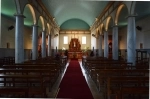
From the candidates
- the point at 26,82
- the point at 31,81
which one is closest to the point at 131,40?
the point at 31,81

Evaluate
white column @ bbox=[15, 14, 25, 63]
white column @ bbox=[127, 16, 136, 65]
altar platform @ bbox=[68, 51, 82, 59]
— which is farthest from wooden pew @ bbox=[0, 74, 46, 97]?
altar platform @ bbox=[68, 51, 82, 59]

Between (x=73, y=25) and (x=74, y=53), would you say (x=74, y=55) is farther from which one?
(x=73, y=25)

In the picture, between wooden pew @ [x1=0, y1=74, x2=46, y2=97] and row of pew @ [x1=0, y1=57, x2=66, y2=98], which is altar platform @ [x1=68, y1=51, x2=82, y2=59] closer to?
row of pew @ [x1=0, y1=57, x2=66, y2=98]

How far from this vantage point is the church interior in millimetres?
5855

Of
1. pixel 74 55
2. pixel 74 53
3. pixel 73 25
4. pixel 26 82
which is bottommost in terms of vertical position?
pixel 26 82

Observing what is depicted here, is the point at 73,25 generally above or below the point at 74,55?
above

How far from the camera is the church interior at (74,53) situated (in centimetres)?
586

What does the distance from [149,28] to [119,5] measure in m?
6.39

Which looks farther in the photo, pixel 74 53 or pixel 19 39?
pixel 74 53

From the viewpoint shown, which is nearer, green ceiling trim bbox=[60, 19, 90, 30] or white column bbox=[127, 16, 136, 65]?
white column bbox=[127, 16, 136, 65]

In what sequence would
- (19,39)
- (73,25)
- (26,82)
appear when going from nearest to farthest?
(26,82) < (19,39) < (73,25)

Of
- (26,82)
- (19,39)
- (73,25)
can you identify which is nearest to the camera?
(26,82)

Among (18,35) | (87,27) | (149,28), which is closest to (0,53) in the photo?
(18,35)

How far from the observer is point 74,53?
31328 millimetres
